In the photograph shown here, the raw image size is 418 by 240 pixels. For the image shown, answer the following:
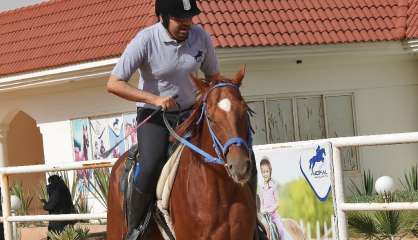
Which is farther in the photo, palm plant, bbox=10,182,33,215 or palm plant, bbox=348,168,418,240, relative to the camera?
palm plant, bbox=10,182,33,215

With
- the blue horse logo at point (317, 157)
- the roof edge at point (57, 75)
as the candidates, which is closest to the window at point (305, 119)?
the roof edge at point (57, 75)

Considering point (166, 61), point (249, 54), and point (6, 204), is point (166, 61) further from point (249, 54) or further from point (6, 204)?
point (249, 54)

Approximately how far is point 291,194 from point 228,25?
10.1m

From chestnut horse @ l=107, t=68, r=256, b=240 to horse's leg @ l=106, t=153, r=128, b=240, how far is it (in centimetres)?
111

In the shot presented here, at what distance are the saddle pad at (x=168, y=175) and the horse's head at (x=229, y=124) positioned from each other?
47 cm

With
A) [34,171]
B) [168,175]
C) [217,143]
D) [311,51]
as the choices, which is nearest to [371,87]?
[311,51]

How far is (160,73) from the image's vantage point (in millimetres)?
7508

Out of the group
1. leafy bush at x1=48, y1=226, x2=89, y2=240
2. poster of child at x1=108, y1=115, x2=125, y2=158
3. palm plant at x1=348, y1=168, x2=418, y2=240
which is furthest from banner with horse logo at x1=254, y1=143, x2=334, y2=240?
poster of child at x1=108, y1=115, x2=125, y2=158

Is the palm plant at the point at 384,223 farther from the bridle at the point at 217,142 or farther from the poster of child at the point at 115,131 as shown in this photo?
the poster of child at the point at 115,131

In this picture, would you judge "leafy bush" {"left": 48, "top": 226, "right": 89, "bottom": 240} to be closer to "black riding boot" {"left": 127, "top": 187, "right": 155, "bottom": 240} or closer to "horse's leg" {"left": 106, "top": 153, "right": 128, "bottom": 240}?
"horse's leg" {"left": 106, "top": 153, "right": 128, "bottom": 240}

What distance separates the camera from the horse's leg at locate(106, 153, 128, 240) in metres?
8.37

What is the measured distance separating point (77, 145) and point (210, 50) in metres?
15.3

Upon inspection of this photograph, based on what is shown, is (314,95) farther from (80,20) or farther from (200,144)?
(200,144)

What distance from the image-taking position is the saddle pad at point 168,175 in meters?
7.34
